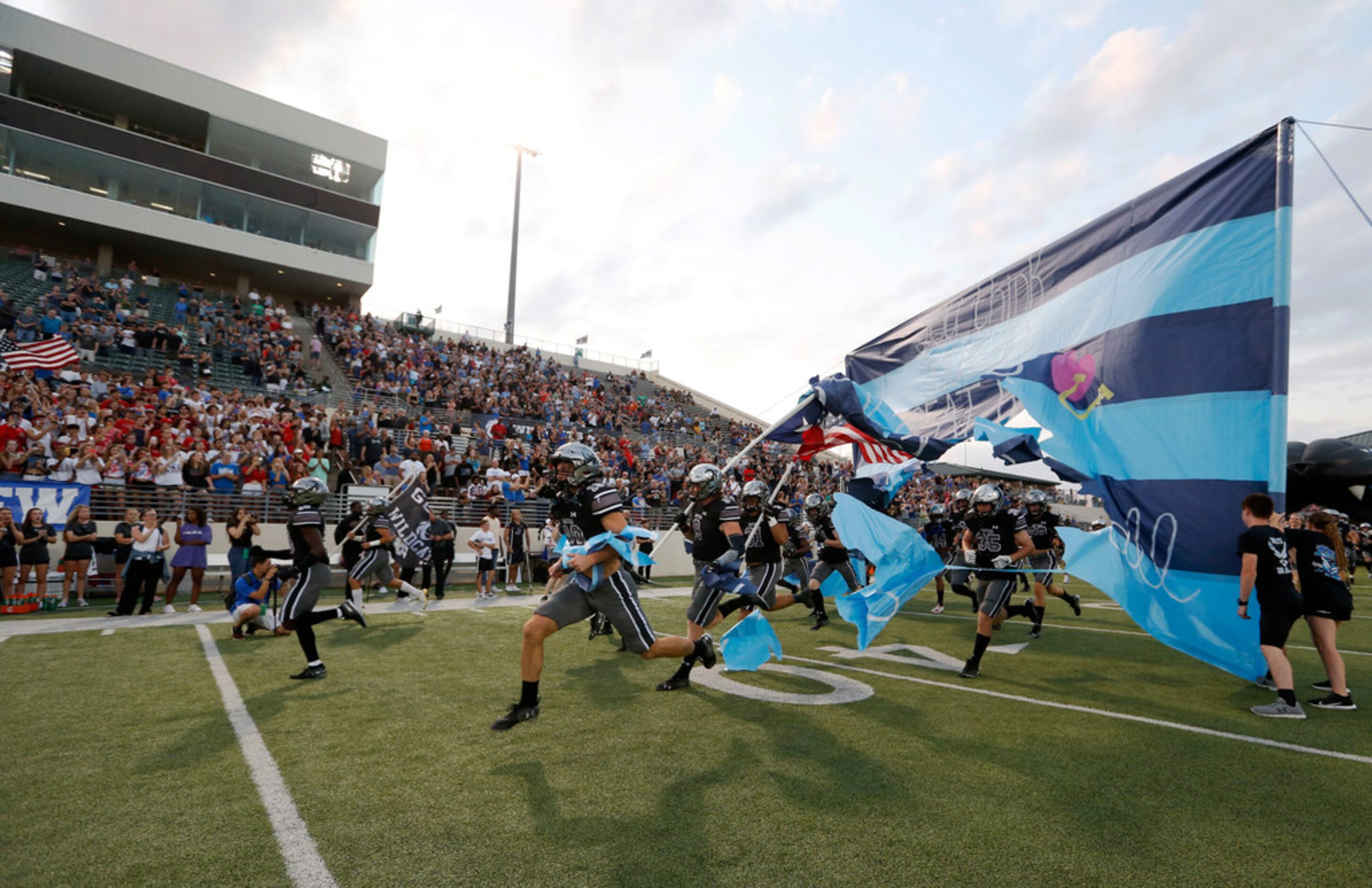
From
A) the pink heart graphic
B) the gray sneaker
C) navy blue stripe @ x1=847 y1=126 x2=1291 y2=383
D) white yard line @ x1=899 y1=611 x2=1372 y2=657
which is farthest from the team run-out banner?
the gray sneaker

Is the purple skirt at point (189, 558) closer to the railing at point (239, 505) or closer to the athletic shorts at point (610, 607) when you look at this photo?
the railing at point (239, 505)

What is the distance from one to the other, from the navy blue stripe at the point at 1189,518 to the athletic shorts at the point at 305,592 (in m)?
7.92

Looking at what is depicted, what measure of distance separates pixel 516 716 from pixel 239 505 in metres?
12.3

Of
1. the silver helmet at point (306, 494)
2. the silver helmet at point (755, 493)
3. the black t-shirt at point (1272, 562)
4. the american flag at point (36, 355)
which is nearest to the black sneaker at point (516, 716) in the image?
the silver helmet at point (306, 494)

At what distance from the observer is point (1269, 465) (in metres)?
6.61

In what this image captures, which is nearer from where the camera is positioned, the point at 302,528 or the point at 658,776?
the point at 658,776

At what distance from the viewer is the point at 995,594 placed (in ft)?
24.6

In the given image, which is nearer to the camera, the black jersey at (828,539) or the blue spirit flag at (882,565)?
the blue spirit flag at (882,565)

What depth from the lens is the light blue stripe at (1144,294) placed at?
712 centimetres

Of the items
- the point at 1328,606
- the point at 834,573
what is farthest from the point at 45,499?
the point at 1328,606

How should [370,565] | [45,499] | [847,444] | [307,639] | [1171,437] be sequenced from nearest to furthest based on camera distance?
[307,639] < [1171,437] < [370,565] < [45,499] < [847,444]

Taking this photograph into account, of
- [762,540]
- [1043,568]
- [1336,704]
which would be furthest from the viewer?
[1043,568]

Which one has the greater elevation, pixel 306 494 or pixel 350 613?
pixel 306 494

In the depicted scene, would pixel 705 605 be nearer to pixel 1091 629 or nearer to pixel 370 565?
pixel 370 565
